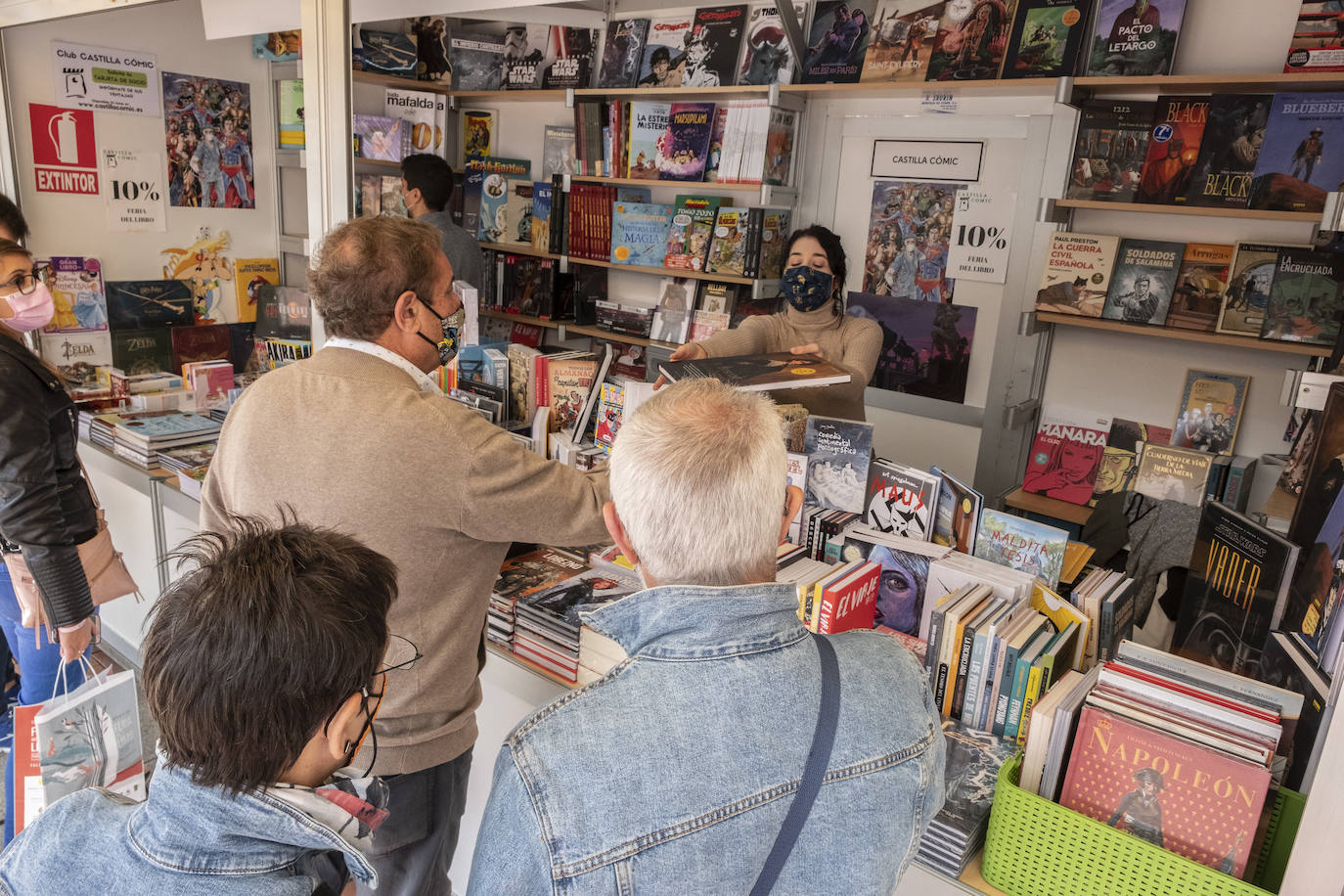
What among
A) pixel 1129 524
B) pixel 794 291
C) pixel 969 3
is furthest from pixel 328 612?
pixel 969 3

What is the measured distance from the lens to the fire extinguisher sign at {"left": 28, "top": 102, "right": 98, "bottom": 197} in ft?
13.9

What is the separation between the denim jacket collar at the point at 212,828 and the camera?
0.92 m

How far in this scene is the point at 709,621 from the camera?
0.94 m

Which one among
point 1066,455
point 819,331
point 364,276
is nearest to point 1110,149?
point 1066,455

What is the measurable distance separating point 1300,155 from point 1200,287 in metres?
0.55

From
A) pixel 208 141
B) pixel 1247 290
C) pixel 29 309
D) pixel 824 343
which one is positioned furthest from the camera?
pixel 208 141

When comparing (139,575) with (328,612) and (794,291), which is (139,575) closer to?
(794,291)

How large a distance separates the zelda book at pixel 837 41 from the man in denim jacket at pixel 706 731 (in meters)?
3.58

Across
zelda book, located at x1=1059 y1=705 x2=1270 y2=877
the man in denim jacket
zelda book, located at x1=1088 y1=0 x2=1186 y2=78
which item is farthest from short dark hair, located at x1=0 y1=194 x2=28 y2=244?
zelda book, located at x1=1088 y1=0 x2=1186 y2=78

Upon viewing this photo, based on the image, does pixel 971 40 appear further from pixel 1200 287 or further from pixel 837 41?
pixel 1200 287

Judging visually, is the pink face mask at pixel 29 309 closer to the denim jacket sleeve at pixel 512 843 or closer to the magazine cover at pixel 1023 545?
the denim jacket sleeve at pixel 512 843

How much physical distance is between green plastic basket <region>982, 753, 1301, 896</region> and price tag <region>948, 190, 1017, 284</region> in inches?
118

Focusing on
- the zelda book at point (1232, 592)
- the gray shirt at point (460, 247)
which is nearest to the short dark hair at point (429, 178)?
the gray shirt at point (460, 247)

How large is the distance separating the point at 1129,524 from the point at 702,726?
8.73ft
